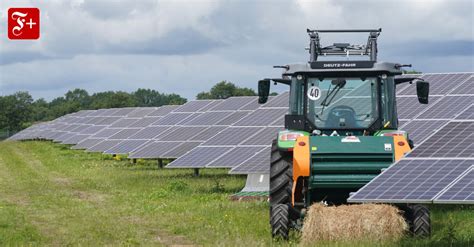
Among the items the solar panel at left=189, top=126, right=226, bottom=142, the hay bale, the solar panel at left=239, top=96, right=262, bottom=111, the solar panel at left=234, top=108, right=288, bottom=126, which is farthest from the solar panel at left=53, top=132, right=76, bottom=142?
the hay bale

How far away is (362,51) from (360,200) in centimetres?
626

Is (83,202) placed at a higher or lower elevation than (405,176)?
lower

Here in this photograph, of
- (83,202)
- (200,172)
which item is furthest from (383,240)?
(200,172)

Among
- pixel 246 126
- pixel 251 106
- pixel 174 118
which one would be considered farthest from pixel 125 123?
pixel 246 126

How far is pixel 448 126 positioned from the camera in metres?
13.9

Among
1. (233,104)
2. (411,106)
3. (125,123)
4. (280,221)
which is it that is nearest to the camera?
(280,221)

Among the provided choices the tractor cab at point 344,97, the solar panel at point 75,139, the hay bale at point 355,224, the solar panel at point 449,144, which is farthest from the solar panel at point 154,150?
the solar panel at point 75,139

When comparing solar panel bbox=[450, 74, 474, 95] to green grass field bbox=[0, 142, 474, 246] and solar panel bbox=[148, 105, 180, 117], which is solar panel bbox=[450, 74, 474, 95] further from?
solar panel bbox=[148, 105, 180, 117]

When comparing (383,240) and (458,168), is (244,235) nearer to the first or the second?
(383,240)

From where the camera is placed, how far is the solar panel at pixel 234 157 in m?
23.7

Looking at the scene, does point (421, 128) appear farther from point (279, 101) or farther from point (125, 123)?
point (125, 123)

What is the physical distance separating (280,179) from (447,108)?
32.8 ft

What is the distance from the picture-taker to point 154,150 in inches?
1284

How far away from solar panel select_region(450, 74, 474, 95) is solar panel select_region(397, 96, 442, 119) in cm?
62
